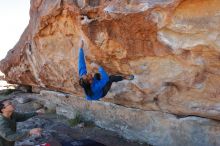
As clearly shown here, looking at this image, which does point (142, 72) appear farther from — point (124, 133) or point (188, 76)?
point (124, 133)

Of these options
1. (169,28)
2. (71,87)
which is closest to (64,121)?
(71,87)

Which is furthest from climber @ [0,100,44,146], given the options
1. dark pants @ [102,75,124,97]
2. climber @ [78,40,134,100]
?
dark pants @ [102,75,124,97]

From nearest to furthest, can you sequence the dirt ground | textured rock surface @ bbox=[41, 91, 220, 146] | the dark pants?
1. textured rock surface @ bbox=[41, 91, 220, 146]
2. the dark pants
3. the dirt ground

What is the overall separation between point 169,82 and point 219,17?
5.51ft

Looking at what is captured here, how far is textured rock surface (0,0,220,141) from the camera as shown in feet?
19.5

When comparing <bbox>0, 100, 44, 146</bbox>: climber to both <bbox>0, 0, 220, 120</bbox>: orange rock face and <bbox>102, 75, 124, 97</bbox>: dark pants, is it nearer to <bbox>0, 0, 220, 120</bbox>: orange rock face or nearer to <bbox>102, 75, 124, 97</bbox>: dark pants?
<bbox>102, 75, 124, 97</bbox>: dark pants

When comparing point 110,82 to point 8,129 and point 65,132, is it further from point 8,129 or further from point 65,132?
point 65,132

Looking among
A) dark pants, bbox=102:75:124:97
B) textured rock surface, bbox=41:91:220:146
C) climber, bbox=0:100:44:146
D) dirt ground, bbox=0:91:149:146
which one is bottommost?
dirt ground, bbox=0:91:149:146

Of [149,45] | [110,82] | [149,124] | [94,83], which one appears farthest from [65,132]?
[149,45]

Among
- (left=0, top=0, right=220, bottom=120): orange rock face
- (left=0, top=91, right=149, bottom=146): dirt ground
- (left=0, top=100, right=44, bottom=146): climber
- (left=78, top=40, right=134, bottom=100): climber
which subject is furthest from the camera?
(left=0, top=91, right=149, bottom=146): dirt ground

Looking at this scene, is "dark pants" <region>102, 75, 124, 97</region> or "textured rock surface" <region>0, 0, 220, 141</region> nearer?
"textured rock surface" <region>0, 0, 220, 141</region>

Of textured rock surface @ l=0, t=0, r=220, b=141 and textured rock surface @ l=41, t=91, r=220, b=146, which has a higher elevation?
textured rock surface @ l=0, t=0, r=220, b=141

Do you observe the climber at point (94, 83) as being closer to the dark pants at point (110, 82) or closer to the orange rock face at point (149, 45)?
the dark pants at point (110, 82)

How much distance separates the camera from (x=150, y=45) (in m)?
6.70
